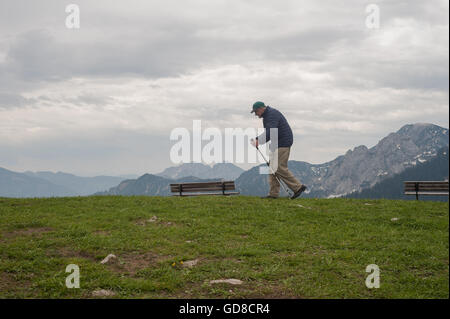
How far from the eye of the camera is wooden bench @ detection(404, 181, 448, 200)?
60.8 feet

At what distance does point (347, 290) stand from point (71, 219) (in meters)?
9.48

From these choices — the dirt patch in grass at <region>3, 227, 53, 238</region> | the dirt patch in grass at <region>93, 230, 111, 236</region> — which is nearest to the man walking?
the dirt patch in grass at <region>93, 230, 111, 236</region>

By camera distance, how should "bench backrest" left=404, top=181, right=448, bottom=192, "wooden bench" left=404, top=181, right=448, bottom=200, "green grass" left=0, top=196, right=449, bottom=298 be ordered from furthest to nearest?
"bench backrest" left=404, top=181, right=448, bottom=192 < "wooden bench" left=404, top=181, right=448, bottom=200 < "green grass" left=0, top=196, right=449, bottom=298

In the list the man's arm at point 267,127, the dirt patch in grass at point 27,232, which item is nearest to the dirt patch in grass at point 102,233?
the dirt patch in grass at point 27,232

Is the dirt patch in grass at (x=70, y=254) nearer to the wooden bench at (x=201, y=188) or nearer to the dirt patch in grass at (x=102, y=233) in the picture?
the dirt patch in grass at (x=102, y=233)

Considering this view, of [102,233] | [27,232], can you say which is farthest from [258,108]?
[27,232]

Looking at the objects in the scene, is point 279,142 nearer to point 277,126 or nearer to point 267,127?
point 277,126

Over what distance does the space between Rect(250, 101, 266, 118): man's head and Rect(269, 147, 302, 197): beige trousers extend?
1821mm

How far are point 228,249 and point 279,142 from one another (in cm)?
860

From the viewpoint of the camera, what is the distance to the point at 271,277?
806cm

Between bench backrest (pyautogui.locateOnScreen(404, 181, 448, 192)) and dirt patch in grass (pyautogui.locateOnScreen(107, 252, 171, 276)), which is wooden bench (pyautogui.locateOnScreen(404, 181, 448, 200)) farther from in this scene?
dirt patch in grass (pyautogui.locateOnScreen(107, 252, 171, 276))

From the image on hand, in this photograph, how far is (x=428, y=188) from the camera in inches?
762

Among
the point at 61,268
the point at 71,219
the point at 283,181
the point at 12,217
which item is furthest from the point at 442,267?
the point at 12,217

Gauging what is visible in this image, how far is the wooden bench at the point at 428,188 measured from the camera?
60.8 feet
